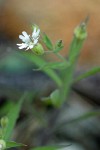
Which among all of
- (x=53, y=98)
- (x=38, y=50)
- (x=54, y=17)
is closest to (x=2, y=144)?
(x=38, y=50)

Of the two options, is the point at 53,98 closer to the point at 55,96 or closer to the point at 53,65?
the point at 55,96

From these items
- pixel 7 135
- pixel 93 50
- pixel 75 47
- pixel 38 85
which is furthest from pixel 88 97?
pixel 7 135

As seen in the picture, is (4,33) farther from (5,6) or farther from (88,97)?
(88,97)

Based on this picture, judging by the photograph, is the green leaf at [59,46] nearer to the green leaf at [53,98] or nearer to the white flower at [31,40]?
the white flower at [31,40]

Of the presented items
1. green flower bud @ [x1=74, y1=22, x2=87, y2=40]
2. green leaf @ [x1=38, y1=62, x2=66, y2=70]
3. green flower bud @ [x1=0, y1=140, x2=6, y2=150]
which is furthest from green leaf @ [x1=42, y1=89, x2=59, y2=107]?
green flower bud @ [x1=0, y1=140, x2=6, y2=150]

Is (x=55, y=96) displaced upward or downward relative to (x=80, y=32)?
downward

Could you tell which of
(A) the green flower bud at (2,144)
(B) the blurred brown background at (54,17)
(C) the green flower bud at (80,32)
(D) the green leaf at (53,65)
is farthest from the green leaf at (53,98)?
(B) the blurred brown background at (54,17)

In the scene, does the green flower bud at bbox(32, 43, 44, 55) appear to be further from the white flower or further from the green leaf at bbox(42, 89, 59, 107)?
the green leaf at bbox(42, 89, 59, 107)

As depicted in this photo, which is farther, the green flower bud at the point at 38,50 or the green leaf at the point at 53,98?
the green leaf at the point at 53,98
